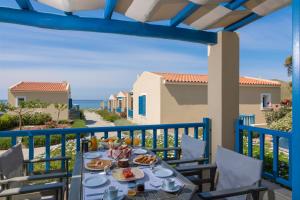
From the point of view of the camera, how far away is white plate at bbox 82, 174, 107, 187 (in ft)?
5.28

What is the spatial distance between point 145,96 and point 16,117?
1023 cm

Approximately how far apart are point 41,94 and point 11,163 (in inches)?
764

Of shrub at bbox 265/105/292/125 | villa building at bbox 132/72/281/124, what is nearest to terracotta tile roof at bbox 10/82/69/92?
villa building at bbox 132/72/281/124

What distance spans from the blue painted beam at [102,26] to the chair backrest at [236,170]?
188 centimetres

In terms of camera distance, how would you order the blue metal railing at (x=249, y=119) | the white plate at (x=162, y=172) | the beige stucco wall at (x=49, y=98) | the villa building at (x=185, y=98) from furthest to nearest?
the beige stucco wall at (x=49, y=98), the blue metal railing at (x=249, y=119), the villa building at (x=185, y=98), the white plate at (x=162, y=172)

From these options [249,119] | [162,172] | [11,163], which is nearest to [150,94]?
[249,119]

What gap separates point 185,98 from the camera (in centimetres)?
1149

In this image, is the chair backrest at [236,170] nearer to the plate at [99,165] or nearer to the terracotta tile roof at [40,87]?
Answer: the plate at [99,165]

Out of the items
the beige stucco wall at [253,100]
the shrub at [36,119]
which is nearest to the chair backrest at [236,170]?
the beige stucco wall at [253,100]

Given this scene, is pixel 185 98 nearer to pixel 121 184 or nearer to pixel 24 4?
pixel 24 4

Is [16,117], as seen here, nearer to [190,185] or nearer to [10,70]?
[10,70]

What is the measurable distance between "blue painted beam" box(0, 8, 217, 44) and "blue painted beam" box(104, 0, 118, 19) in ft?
0.28

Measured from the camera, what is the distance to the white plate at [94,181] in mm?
1609

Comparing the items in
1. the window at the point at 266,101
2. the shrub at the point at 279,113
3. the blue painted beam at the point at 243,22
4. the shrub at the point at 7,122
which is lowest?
the shrub at the point at 7,122
